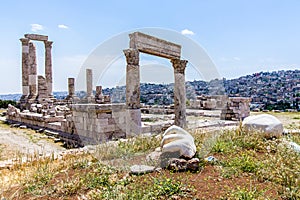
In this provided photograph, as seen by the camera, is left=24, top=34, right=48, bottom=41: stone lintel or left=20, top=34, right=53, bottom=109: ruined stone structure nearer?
left=20, top=34, right=53, bottom=109: ruined stone structure

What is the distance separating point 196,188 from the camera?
367 cm

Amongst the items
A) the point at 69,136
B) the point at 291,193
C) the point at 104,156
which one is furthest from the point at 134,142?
the point at 69,136

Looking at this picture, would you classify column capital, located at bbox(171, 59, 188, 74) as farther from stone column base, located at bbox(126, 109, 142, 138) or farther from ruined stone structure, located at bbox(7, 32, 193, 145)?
stone column base, located at bbox(126, 109, 142, 138)

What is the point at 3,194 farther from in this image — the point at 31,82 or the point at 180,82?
the point at 31,82

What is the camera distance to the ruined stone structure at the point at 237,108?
15008mm

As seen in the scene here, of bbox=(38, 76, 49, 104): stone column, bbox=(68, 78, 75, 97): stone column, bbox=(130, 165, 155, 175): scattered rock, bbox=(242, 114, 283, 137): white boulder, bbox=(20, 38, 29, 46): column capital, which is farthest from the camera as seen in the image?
bbox=(68, 78, 75, 97): stone column

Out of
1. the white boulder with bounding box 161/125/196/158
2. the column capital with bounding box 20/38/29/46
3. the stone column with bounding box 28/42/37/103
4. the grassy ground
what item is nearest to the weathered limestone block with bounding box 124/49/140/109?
the grassy ground

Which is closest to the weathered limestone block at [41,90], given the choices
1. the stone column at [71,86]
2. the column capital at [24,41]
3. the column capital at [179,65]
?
Answer: the column capital at [24,41]

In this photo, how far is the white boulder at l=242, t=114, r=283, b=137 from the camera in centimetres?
706

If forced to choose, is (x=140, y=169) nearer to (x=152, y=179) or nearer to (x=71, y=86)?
(x=152, y=179)

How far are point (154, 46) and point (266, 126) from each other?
17.1 feet

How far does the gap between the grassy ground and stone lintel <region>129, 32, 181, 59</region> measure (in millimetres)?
4932

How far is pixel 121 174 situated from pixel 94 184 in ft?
1.92

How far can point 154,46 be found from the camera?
10.3m
